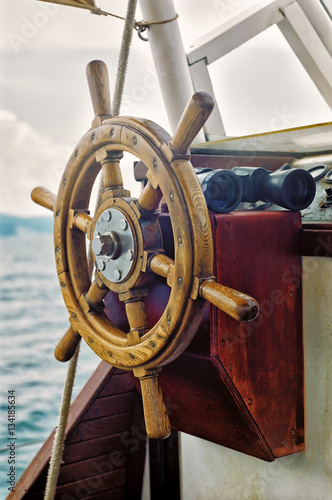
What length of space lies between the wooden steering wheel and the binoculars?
0.13 metres

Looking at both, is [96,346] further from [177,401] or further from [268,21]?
[268,21]

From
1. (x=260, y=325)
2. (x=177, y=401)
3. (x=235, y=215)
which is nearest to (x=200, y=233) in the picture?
(x=235, y=215)

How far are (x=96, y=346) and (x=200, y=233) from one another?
1.45ft

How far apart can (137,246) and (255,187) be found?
1.10ft

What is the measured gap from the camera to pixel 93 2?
73.0 inches

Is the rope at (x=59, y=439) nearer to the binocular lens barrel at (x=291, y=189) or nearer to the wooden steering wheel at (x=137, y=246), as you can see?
the wooden steering wheel at (x=137, y=246)

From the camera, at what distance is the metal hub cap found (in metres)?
1.17

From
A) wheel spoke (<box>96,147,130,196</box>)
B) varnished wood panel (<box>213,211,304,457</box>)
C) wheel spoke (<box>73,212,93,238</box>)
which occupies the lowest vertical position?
varnished wood panel (<box>213,211,304,457</box>)

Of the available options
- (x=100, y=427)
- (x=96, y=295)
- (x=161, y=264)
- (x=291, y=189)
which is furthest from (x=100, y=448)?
(x=291, y=189)

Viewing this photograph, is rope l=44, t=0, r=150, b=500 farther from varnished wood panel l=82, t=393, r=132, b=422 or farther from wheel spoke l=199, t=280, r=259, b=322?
wheel spoke l=199, t=280, r=259, b=322

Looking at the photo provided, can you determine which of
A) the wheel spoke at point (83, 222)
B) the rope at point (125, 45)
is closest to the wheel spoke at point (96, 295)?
the wheel spoke at point (83, 222)

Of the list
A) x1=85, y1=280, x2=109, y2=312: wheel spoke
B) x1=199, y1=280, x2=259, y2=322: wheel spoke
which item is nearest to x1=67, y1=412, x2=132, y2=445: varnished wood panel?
x1=85, y1=280, x2=109, y2=312: wheel spoke

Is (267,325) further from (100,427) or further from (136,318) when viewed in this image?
(100,427)

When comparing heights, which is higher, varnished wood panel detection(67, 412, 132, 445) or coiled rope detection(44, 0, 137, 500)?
coiled rope detection(44, 0, 137, 500)
